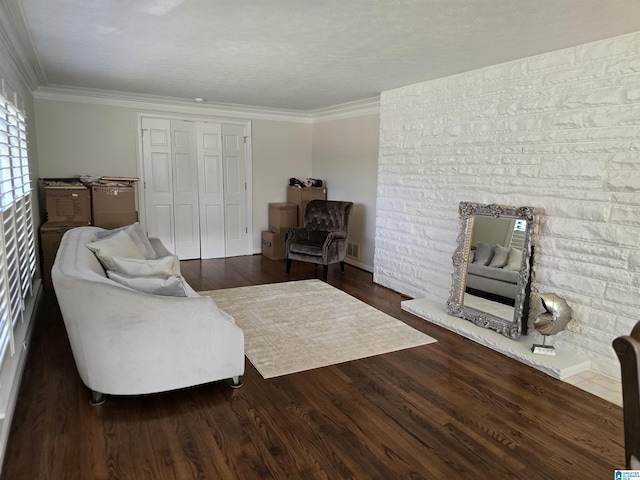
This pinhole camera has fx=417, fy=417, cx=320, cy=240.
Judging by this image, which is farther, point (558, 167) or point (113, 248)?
point (558, 167)

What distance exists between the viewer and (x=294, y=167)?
7.09m

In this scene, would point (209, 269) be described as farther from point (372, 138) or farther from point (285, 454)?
point (285, 454)

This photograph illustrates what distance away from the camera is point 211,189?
644 cm

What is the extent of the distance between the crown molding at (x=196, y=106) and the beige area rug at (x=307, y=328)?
2.70 metres

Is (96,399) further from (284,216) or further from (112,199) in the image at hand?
(284,216)

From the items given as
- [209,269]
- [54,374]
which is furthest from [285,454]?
[209,269]

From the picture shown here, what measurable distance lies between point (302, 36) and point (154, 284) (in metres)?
1.95

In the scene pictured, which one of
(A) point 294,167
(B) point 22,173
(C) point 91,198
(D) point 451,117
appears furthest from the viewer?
(A) point 294,167

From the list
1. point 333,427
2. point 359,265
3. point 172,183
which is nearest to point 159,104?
point 172,183

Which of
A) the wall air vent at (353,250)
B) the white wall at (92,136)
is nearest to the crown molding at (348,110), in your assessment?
the white wall at (92,136)

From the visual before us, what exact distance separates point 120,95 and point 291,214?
9.37 ft

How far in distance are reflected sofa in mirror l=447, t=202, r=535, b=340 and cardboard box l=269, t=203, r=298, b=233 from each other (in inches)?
125

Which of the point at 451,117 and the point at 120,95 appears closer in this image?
the point at 451,117

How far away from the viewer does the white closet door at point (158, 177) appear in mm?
5879
